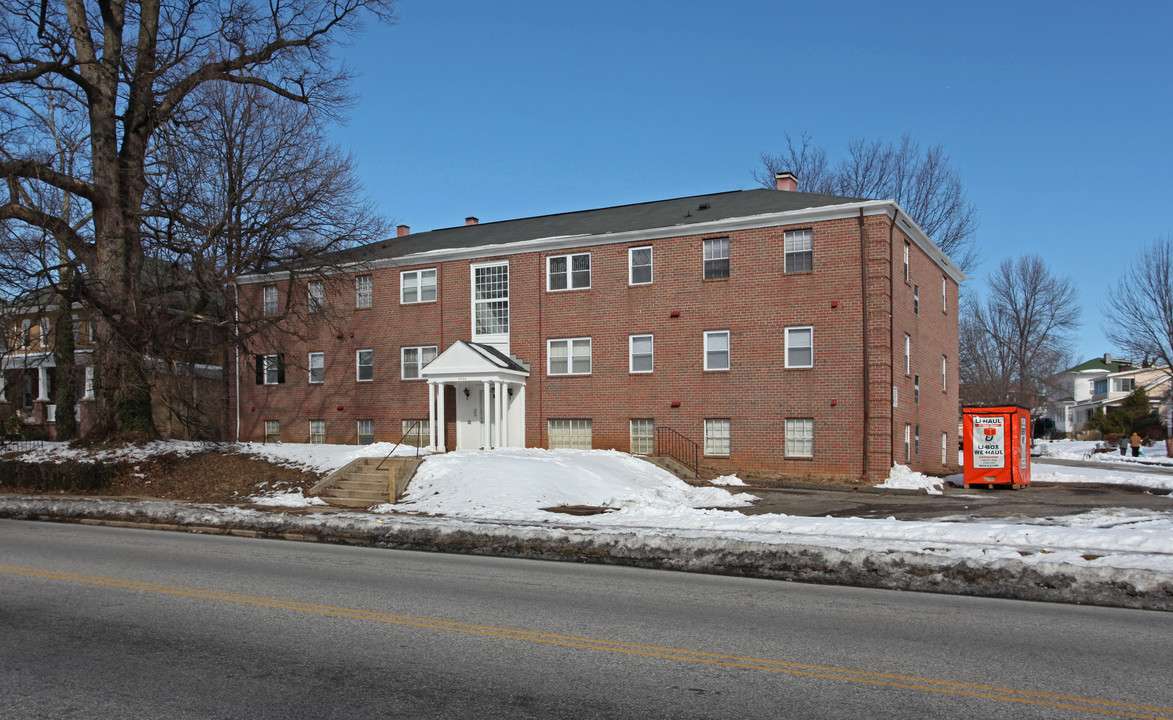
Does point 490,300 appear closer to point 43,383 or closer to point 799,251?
point 799,251

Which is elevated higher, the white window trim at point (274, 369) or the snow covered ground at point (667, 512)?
the white window trim at point (274, 369)

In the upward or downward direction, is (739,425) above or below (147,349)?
below

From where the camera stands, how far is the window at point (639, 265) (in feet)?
94.7

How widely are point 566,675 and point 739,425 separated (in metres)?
21.7

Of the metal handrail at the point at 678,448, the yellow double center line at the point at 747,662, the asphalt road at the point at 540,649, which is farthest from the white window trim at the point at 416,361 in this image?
the yellow double center line at the point at 747,662

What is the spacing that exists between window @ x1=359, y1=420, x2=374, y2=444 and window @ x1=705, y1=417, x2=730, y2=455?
1352 cm

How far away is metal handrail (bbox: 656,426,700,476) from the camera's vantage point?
27500 mm

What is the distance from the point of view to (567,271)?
30.0 meters

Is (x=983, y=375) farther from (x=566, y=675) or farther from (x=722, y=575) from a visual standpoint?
(x=566, y=675)

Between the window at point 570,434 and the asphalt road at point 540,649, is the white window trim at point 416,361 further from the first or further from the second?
the asphalt road at point 540,649

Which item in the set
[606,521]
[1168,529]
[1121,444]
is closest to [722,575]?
[606,521]

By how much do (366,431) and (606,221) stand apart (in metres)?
12.3

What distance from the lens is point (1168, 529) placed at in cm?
1305

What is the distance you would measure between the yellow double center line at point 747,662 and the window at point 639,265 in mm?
21297
